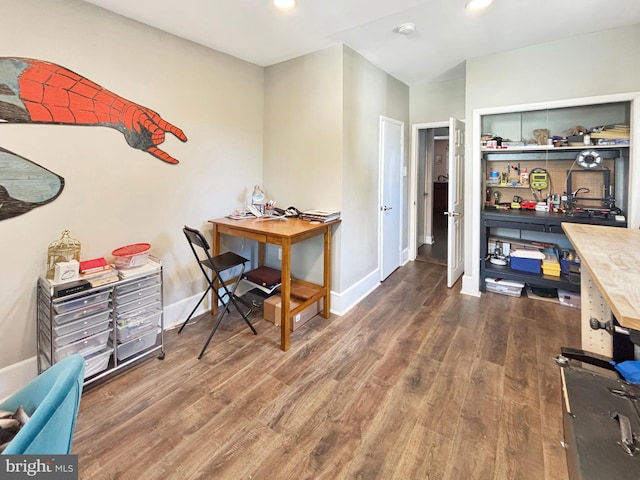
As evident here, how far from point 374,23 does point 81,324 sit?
306 centimetres

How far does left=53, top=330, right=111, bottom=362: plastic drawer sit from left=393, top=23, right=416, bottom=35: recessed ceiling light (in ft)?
10.5

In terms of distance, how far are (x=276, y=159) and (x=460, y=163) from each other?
2207mm

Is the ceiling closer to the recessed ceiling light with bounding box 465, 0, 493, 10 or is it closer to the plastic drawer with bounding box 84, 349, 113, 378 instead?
the recessed ceiling light with bounding box 465, 0, 493, 10

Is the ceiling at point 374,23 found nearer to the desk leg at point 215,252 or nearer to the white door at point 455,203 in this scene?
the white door at point 455,203

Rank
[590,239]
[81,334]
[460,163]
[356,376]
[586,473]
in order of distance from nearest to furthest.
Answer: [586,473] < [590,239] < [81,334] < [356,376] < [460,163]

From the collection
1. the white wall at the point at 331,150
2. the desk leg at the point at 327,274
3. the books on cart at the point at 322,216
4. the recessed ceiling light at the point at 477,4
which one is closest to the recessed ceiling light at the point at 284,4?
the white wall at the point at 331,150

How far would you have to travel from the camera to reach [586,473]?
80cm

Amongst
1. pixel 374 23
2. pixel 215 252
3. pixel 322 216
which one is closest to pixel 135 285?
pixel 215 252

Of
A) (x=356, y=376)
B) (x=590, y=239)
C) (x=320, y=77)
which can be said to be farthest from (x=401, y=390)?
(x=320, y=77)

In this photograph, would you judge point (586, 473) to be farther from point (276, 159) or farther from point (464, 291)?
point (276, 159)

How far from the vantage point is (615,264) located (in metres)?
1.25

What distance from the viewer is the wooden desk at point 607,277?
0.91 m

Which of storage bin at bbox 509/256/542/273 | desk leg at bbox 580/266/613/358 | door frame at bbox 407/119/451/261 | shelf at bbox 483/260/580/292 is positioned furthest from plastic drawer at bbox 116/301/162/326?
door frame at bbox 407/119/451/261

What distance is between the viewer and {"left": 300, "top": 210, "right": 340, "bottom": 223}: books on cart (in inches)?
111
